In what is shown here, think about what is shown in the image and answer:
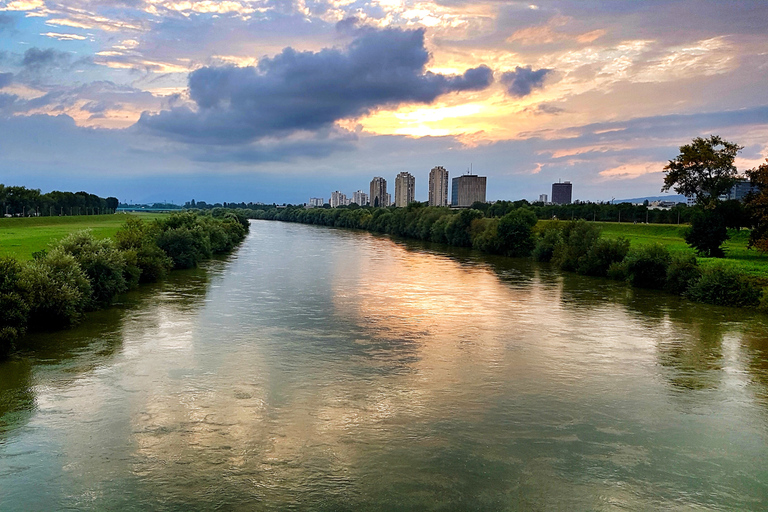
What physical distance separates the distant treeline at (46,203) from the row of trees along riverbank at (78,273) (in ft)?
202

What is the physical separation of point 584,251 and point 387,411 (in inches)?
1400

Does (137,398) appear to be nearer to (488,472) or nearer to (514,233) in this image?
(488,472)

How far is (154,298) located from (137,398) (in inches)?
673

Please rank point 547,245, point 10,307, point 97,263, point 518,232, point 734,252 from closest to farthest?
1. point 10,307
2. point 97,263
3. point 734,252
4. point 547,245
5. point 518,232

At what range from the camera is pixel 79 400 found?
600 inches

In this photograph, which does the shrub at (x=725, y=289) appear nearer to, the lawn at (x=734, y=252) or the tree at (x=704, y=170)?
the lawn at (x=734, y=252)

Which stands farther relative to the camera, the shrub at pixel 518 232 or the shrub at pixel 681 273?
the shrub at pixel 518 232

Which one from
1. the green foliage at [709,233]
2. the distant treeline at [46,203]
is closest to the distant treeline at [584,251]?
the green foliage at [709,233]

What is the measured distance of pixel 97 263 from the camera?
27.7m

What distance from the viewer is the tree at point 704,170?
52938mm

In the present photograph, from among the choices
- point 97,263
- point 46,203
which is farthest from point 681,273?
point 46,203

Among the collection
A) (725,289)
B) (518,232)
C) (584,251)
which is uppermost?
(518,232)

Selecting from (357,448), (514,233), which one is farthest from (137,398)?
(514,233)

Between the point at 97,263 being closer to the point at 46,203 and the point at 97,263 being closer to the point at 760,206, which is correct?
the point at 760,206
